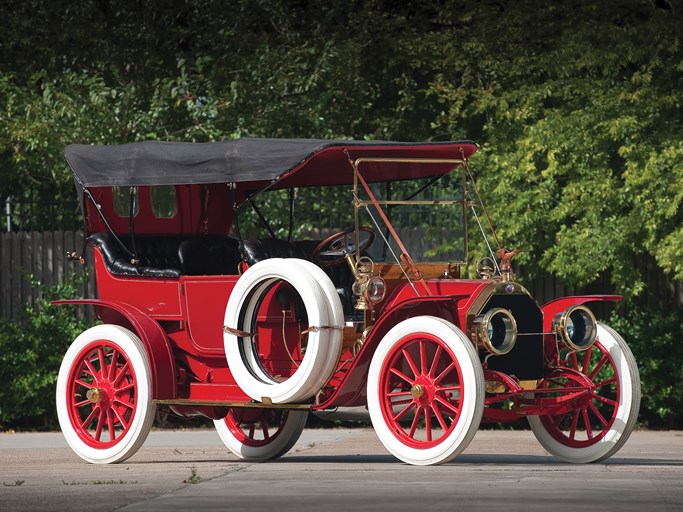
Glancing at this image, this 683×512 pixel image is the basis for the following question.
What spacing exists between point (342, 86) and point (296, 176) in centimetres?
600

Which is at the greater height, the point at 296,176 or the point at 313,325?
the point at 296,176

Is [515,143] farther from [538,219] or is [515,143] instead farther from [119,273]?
[119,273]

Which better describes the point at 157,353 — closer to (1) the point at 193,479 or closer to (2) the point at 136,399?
(2) the point at 136,399

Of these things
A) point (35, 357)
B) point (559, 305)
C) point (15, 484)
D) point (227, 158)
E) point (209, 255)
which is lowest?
point (15, 484)

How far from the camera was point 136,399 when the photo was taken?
1166 cm

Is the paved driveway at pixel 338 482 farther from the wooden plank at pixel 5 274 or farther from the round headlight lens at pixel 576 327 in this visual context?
the wooden plank at pixel 5 274

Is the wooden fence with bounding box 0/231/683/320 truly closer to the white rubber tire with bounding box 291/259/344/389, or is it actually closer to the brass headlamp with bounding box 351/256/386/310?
the brass headlamp with bounding box 351/256/386/310

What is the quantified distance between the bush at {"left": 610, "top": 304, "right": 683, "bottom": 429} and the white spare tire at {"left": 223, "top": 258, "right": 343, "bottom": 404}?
635 cm

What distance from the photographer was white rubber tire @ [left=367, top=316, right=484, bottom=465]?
10.1m

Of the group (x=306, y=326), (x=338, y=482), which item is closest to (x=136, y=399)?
(x=306, y=326)

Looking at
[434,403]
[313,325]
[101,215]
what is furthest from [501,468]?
[101,215]

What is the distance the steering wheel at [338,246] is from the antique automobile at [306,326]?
0.06 feet

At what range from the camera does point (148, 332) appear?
11773mm

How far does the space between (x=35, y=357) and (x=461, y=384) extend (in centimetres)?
750
